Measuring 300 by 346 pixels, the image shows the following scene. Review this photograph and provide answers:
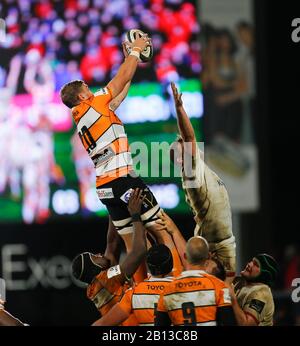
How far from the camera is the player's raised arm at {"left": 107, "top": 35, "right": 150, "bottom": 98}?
871cm

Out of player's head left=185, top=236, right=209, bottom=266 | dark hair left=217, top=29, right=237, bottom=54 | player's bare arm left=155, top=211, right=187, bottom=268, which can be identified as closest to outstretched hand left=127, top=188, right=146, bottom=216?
player's bare arm left=155, top=211, right=187, bottom=268

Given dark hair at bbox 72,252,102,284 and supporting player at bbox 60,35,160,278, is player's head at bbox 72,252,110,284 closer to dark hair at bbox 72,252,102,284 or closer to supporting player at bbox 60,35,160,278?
dark hair at bbox 72,252,102,284

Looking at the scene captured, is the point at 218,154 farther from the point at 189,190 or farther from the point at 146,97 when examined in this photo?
the point at 189,190

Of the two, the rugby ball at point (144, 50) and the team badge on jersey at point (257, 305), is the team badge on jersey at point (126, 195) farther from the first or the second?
the team badge on jersey at point (257, 305)

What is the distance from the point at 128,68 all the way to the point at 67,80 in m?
8.98

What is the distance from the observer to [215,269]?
29.1 ft

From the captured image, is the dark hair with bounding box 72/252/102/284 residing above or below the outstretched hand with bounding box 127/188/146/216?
below

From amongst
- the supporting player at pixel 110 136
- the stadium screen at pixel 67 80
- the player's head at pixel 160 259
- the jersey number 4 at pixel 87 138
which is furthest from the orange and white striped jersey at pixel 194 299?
the stadium screen at pixel 67 80

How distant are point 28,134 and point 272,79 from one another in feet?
18.9

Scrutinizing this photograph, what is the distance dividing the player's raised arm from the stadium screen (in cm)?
816

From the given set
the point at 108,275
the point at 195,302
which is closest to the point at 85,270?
the point at 108,275

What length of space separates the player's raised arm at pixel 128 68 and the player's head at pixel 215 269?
160cm

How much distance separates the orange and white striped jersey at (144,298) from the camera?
8453 millimetres
